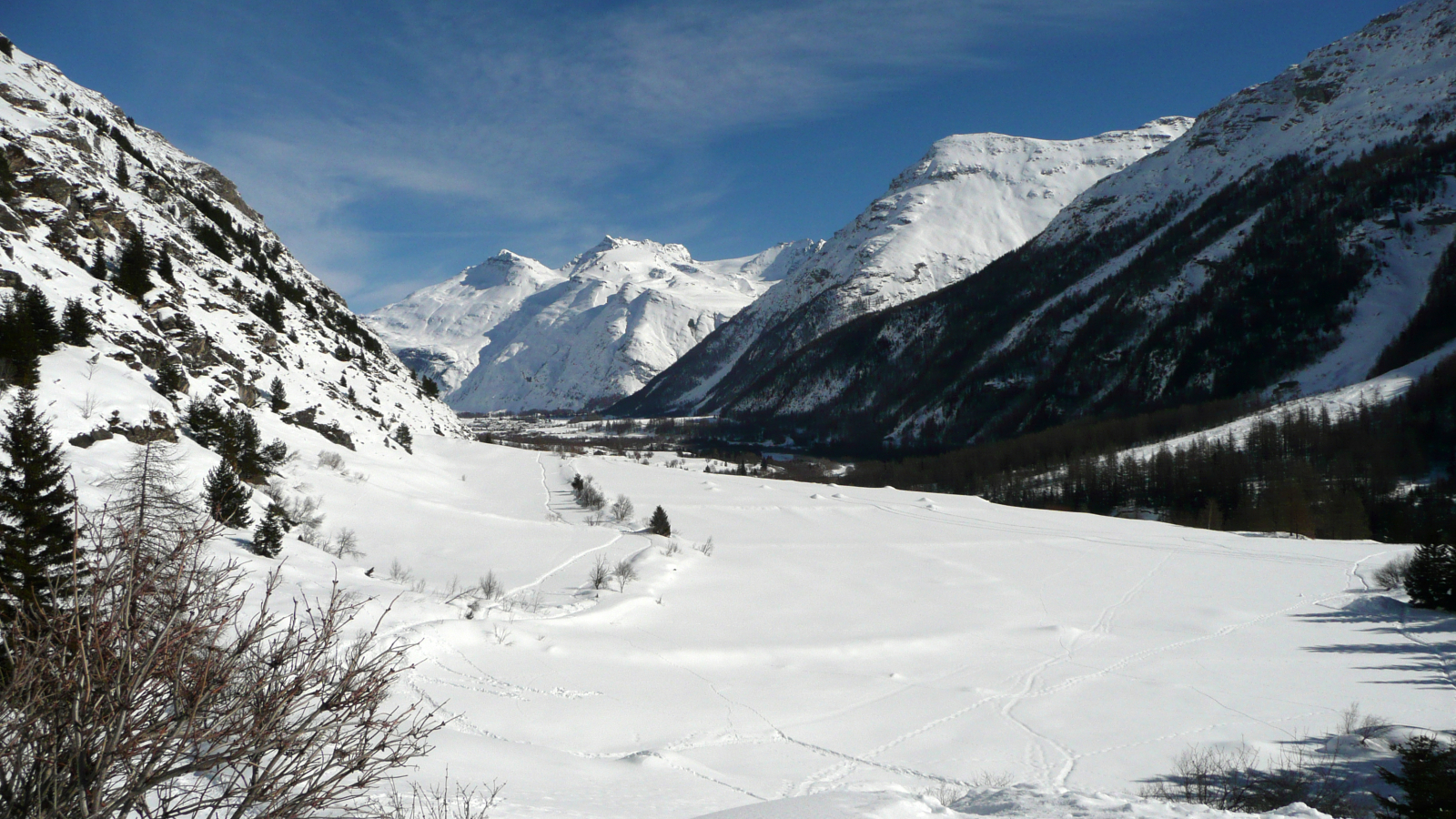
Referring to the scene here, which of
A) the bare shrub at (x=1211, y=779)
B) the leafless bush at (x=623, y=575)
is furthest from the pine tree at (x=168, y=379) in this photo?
the bare shrub at (x=1211, y=779)

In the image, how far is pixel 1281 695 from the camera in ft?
57.4

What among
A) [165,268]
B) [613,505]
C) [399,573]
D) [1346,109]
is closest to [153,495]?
[399,573]

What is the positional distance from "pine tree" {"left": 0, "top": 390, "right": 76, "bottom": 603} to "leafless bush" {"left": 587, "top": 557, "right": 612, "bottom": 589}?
14061 mm

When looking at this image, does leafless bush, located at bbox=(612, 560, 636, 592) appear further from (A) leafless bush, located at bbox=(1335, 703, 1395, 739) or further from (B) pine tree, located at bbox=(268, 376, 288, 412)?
(B) pine tree, located at bbox=(268, 376, 288, 412)

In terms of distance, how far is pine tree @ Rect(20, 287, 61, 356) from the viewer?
76.9 feet

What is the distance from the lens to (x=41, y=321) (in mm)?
23734

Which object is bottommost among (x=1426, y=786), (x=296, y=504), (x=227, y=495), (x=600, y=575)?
(x=600, y=575)

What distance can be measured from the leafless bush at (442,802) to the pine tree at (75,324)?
94.9 ft

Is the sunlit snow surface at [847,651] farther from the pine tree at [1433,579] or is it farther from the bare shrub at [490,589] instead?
the pine tree at [1433,579]

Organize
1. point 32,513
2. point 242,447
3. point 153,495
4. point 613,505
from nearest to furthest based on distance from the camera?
1. point 32,513
2. point 153,495
3. point 242,447
4. point 613,505

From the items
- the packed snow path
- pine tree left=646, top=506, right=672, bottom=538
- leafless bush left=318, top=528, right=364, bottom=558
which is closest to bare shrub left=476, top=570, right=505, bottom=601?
the packed snow path

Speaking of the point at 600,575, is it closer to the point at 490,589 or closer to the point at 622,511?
the point at 490,589

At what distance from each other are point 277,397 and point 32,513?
27625 mm

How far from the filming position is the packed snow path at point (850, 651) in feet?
42.7
